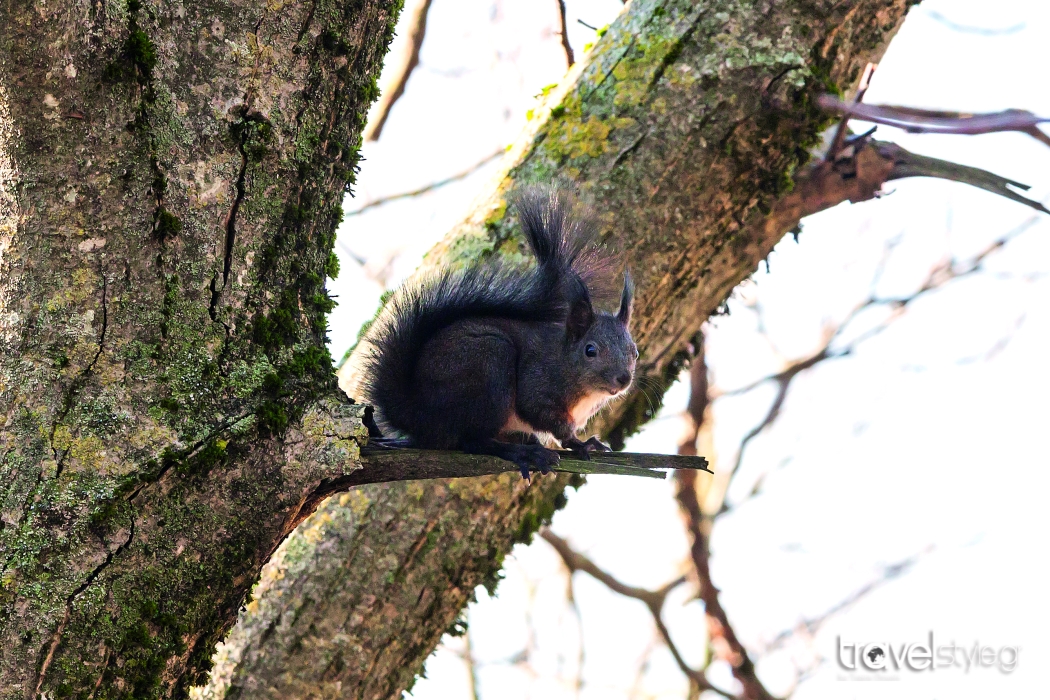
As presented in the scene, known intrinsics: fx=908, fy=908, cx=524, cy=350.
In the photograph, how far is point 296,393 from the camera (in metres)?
1.83

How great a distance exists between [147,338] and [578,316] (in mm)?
1409

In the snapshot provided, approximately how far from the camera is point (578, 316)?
280 cm

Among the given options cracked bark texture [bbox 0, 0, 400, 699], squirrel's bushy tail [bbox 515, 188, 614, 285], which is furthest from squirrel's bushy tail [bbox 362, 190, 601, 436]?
cracked bark texture [bbox 0, 0, 400, 699]

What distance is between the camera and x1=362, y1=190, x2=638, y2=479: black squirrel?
243cm

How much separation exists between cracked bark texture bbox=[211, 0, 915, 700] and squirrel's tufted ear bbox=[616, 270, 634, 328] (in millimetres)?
75

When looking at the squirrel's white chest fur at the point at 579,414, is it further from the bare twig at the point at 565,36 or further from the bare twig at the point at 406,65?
the bare twig at the point at 406,65

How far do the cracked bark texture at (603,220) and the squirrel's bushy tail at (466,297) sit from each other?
0.50 feet

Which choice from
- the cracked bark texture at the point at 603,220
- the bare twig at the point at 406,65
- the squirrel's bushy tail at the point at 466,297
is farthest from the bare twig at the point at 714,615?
the bare twig at the point at 406,65

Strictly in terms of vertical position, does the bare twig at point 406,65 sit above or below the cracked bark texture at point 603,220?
above

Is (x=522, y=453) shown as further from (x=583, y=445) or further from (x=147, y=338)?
(x=147, y=338)

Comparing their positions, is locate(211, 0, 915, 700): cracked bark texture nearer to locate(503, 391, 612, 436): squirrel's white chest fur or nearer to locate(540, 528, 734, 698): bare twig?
locate(503, 391, 612, 436): squirrel's white chest fur

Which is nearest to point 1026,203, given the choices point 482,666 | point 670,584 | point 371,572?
point 371,572

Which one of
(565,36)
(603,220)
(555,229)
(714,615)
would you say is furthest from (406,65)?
(714,615)

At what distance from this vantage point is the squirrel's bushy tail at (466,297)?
8.18ft
